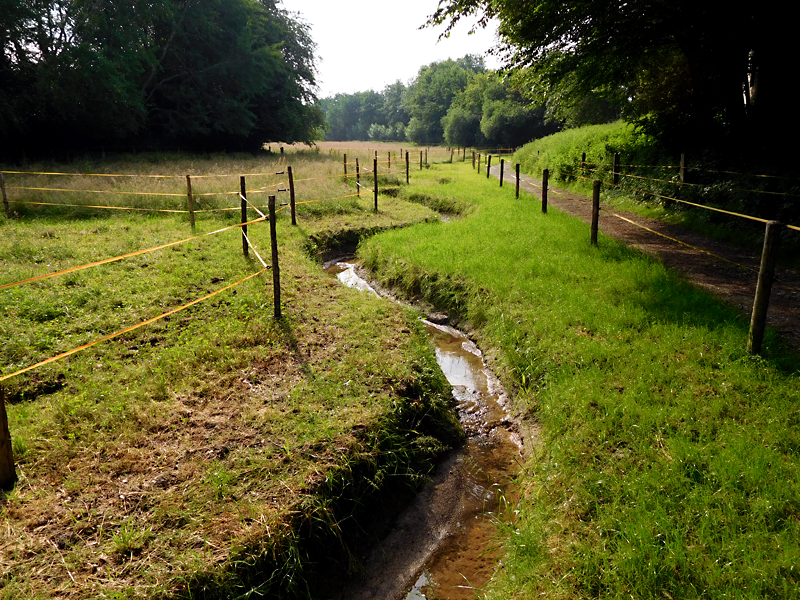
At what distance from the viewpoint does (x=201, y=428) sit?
4488 mm

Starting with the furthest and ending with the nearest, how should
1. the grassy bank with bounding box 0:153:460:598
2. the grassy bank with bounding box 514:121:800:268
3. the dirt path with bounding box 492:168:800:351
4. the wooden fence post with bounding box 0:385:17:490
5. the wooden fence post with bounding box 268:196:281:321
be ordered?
the grassy bank with bounding box 514:121:800:268 < the wooden fence post with bounding box 268:196:281:321 < the dirt path with bounding box 492:168:800:351 < the wooden fence post with bounding box 0:385:17:490 < the grassy bank with bounding box 0:153:460:598

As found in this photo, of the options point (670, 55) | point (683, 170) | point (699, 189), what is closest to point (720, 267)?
point (699, 189)

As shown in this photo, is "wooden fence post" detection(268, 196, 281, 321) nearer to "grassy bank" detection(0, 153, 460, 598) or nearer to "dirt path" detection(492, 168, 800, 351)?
"grassy bank" detection(0, 153, 460, 598)

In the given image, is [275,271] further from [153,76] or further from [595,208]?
[153,76]

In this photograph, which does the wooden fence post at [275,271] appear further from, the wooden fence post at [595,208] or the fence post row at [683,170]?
the fence post row at [683,170]

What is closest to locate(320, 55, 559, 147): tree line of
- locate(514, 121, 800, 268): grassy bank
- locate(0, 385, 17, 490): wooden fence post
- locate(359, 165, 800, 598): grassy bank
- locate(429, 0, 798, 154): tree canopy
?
locate(429, 0, 798, 154): tree canopy

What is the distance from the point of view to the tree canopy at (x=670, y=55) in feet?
35.1

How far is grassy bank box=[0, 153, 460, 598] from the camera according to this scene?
318 centimetres

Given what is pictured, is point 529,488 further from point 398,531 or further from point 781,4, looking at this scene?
point 781,4

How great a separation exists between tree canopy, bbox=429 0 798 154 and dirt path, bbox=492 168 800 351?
3702 mm

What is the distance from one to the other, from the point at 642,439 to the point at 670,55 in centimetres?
1452

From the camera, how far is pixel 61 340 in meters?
5.89

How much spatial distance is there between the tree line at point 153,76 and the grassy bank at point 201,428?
1540 centimetres

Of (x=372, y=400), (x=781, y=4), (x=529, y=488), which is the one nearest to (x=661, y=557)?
(x=529, y=488)
